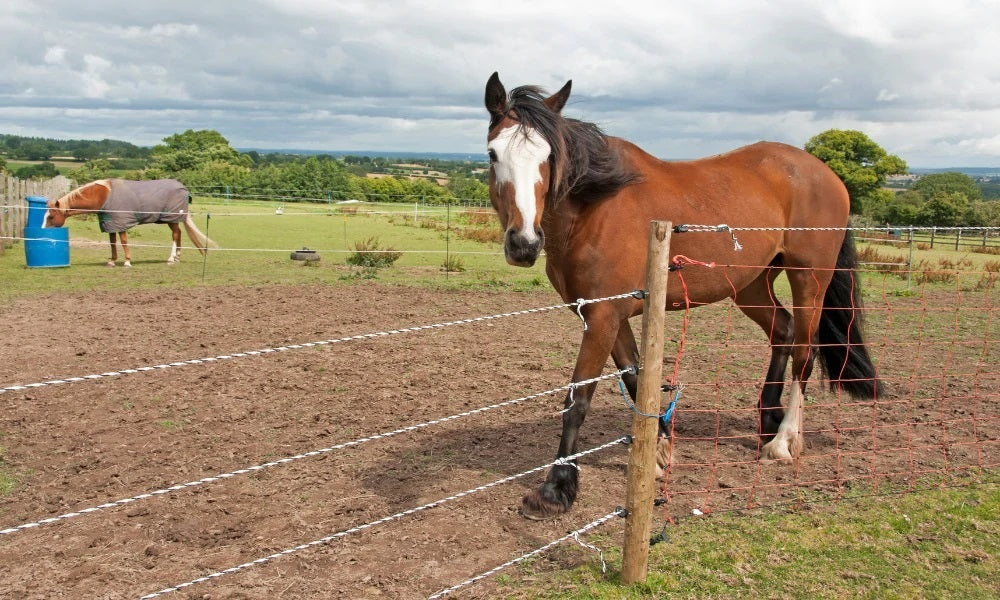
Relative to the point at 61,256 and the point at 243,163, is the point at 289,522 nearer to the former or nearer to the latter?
the point at 61,256

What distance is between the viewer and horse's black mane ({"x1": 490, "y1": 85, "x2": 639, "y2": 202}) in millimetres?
3998

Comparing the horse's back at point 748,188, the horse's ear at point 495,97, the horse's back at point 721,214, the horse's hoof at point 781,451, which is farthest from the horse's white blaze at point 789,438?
the horse's ear at point 495,97

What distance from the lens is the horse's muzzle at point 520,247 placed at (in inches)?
143

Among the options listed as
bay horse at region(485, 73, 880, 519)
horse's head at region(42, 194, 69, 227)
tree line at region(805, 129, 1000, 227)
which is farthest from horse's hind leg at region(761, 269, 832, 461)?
tree line at region(805, 129, 1000, 227)

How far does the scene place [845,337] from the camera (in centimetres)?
579

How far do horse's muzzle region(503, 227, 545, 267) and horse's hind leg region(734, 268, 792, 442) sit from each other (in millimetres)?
2509

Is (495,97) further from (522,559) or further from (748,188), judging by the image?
(522,559)

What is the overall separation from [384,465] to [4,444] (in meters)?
2.82

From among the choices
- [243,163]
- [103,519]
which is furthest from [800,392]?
[243,163]

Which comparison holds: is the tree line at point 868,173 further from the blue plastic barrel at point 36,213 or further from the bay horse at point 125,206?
the blue plastic barrel at point 36,213

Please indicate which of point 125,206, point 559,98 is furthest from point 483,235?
point 559,98

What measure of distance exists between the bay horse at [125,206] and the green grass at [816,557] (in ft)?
42.4

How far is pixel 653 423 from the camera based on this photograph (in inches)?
126

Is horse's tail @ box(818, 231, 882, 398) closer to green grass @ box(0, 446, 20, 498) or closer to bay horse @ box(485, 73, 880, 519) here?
bay horse @ box(485, 73, 880, 519)
